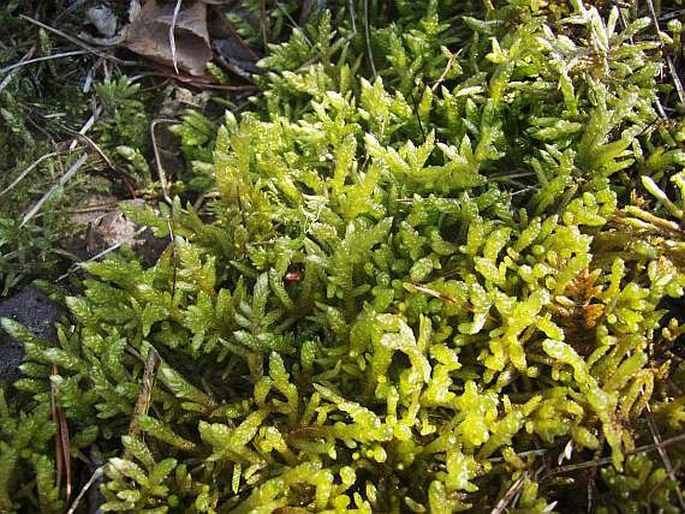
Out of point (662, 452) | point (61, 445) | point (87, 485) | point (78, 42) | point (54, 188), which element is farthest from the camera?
point (78, 42)

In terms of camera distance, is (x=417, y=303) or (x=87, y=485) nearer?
(x=87, y=485)

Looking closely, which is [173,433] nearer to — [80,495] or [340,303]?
[80,495]

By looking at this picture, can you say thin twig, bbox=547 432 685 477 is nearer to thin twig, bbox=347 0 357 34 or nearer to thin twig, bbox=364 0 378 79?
thin twig, bbox=364 0 378 79

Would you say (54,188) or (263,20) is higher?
(263,20)

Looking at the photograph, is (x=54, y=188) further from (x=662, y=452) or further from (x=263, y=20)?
(x=662, y=452)

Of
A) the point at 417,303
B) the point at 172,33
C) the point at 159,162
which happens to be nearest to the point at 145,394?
the point at 417,303

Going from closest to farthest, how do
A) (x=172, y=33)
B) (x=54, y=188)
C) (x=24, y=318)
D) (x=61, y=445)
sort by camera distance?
(x=61, y=445)
(x=24, y=318)
(x=54, y=188)
(x=172, y=33)

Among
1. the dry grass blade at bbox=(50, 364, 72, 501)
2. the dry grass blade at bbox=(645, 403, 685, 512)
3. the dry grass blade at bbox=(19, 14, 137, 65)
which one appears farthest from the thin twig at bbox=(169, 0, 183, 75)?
the dry grass blade at bbox=(645, 403, 685, 512)
